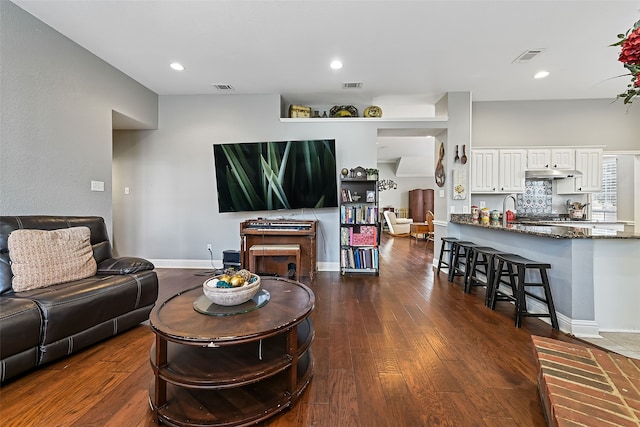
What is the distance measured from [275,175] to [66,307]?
2861 millimetres

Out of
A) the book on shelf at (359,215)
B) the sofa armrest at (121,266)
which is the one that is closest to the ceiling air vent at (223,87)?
the book on shelf at (359,215)

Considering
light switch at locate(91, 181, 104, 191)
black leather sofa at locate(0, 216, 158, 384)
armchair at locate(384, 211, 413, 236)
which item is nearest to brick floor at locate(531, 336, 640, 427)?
black leather sofa at locate(0, 216, 158, 384)

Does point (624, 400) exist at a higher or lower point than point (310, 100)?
lower

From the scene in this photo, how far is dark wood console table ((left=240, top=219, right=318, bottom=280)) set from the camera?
149 inches

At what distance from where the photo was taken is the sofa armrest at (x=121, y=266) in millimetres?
2311

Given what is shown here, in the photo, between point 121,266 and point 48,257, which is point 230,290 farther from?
point 48,257

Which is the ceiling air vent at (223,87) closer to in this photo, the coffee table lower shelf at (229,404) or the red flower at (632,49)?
the coffee table lower shelf at (229,404)

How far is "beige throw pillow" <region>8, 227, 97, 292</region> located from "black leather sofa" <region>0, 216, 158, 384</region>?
0.07m

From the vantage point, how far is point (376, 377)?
5.22 feet

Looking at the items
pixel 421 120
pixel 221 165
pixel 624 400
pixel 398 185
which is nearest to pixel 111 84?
pixel 221 165

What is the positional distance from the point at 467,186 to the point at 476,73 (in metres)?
1.65

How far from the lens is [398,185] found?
10.8 metres

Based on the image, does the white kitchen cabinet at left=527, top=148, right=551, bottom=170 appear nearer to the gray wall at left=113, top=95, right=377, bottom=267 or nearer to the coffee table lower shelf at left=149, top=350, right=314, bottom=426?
the gray wall at left=113, top=95, right=377, bottom=267

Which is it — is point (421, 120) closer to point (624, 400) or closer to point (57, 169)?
point (624, 400)
